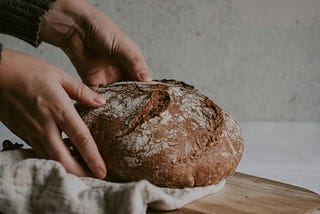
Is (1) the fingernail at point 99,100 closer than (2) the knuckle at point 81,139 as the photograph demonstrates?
No

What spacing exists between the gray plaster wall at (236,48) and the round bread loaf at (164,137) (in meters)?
1.24

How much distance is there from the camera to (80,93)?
1.66 metres

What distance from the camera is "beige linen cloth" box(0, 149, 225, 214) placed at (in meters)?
1.38

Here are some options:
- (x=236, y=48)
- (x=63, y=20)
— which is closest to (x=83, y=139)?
(x=63, y=20)

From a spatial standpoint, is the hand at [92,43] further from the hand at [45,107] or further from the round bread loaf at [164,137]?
the hand at [45,107]

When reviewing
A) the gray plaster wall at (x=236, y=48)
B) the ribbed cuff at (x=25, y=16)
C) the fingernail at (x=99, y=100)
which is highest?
the ribbed cuff at (x=25, y=16)

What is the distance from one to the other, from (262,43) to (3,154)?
174cm

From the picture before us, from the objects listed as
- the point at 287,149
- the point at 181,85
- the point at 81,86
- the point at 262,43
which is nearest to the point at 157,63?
the point at 262,43

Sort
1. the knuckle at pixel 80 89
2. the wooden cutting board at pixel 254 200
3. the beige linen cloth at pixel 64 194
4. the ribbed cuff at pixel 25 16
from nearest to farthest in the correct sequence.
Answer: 1. the beige linen cloth at pixel 64 194
2. the wooden cutting board at pixel 254 200
3. the knuckle at pixel 80 89
4. the ribbed cuff at pixel 25 16

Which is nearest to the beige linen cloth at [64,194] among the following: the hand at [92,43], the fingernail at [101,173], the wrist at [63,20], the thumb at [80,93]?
the fingernail at [101,173]

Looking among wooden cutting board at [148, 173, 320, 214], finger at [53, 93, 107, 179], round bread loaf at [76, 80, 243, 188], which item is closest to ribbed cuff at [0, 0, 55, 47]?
round bread loaf at [76, 80, 243, 188]

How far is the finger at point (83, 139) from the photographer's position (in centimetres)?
156

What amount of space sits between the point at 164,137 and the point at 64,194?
31cm

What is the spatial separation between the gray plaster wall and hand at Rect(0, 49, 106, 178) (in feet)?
4.42
